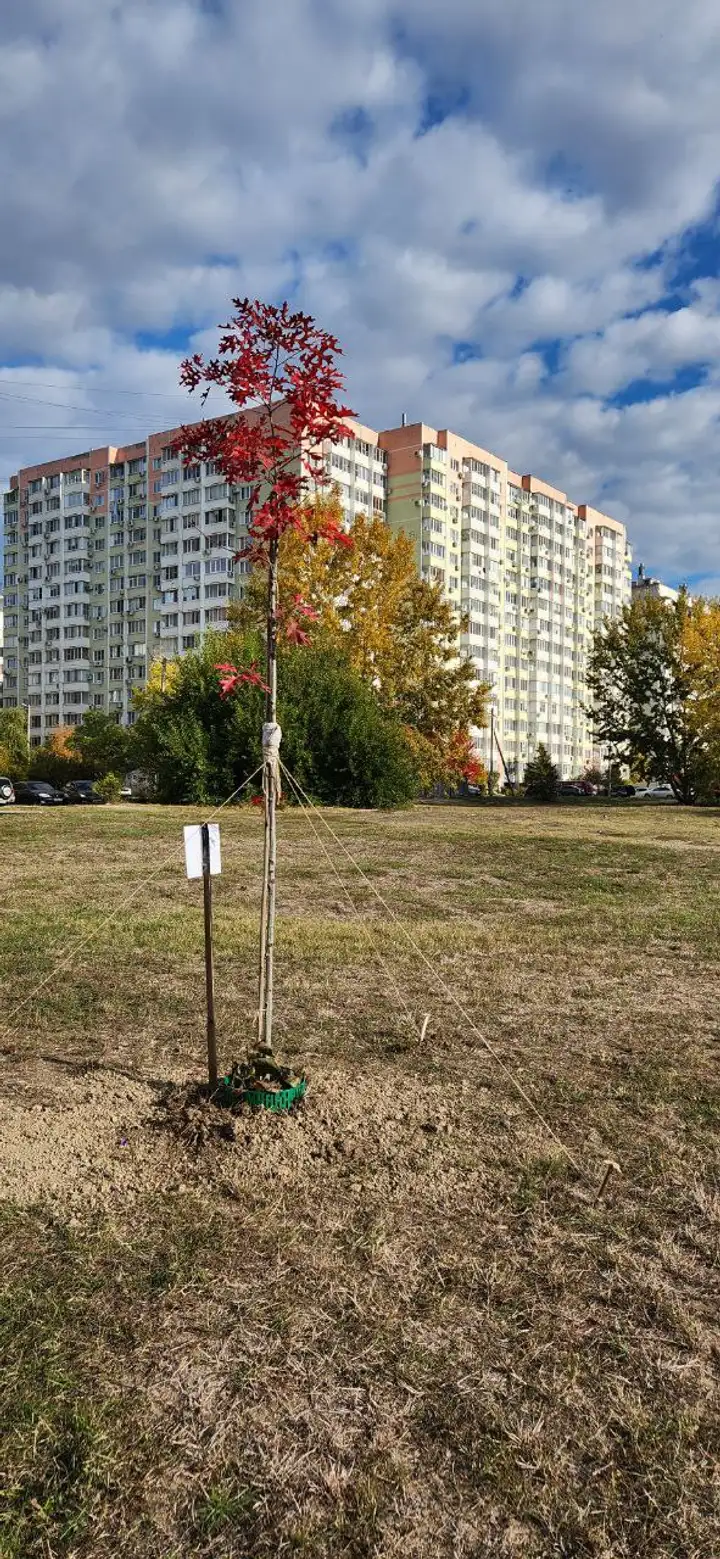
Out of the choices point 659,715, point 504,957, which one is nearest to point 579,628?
point 659,715

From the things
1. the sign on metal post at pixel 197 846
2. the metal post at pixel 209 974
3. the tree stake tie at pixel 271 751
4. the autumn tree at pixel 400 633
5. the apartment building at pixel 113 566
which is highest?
the apartment building at pixel 113 566

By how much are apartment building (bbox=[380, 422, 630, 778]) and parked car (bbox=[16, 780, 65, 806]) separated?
44.2 m

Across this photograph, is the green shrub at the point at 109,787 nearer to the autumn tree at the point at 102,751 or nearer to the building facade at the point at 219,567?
the autumn tree at the point at 102,751

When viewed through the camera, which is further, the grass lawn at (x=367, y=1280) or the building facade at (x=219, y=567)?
the building facade at (x=219, y=567)

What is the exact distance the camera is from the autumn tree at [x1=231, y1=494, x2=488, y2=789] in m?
38.8

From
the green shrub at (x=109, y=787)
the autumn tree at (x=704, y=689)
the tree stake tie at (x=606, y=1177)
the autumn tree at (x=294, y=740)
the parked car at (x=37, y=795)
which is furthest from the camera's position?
the parked car at (x=37, y=795)

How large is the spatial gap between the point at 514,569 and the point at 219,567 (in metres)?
32.9

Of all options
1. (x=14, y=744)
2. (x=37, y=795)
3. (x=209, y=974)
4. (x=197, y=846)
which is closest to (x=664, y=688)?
(x=37, y=795)

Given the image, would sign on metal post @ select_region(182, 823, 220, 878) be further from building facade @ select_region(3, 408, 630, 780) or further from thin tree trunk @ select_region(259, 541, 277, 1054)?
building facade @ select_region(3, 408, 630, 780)

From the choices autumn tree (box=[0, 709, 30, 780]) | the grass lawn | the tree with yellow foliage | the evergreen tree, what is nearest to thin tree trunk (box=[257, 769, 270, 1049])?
the grass lawn

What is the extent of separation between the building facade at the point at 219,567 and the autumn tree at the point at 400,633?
146 ft

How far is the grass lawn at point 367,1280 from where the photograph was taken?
2.29 m

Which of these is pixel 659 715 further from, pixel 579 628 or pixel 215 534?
pixel 579 628

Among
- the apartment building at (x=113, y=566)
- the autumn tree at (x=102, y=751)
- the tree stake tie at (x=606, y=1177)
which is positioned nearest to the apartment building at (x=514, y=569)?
the apartment building at (x=113, y=566)
